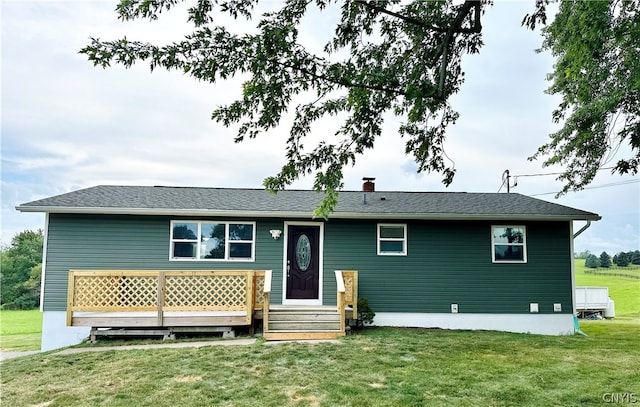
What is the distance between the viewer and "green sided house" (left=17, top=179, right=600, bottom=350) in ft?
30.8

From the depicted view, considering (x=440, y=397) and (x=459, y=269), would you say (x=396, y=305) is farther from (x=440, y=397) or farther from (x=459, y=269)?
(x=440, y=397)

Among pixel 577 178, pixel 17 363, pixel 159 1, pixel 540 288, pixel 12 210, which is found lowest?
pixel 17 363

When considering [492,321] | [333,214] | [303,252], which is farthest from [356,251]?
[492,321]

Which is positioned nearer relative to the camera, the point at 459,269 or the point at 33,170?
the point at 459,269

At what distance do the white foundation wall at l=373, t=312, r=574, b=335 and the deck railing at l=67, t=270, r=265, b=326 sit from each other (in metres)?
3.51

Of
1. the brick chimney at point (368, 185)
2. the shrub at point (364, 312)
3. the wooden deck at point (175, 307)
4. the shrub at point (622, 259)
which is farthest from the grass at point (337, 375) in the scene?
the shrub at point (622, 259)

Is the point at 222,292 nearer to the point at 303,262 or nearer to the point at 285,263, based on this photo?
the point at 285,263

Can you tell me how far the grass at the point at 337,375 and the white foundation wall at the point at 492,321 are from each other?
2128mm

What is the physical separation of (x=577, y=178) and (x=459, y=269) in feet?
13.2

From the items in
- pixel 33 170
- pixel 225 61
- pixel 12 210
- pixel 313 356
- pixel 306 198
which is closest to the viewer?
pixel 225 61

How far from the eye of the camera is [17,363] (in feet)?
21.2

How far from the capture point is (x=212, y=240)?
32.0 feet

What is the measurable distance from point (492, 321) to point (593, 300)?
8913 millimetres

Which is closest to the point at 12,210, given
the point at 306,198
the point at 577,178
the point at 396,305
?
the point at 306,198
